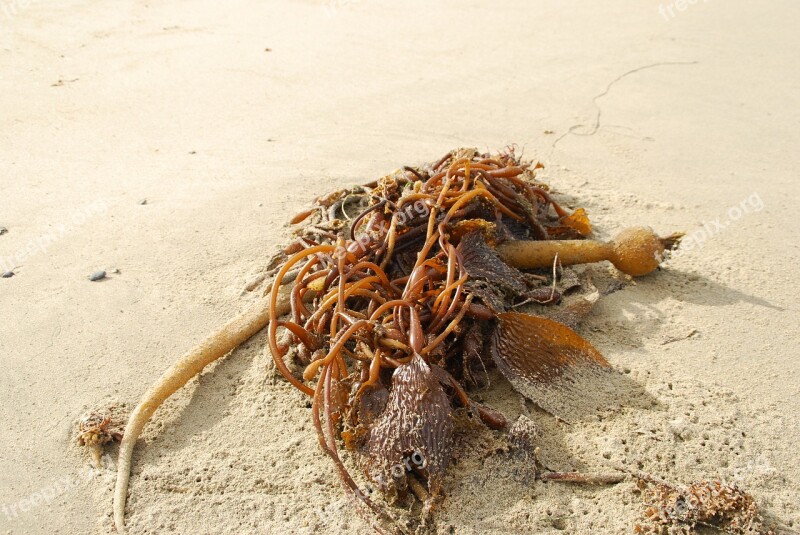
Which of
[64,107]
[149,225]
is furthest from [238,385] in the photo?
[64,107]

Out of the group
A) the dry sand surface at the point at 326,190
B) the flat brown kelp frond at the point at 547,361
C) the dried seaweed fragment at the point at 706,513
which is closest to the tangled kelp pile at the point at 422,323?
the flat brown kelp frond at the point at 547,361

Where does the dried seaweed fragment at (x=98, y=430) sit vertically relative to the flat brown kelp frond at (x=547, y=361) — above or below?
below

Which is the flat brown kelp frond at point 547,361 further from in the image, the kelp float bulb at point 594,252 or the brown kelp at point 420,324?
the kelp float bulb at point 594,252

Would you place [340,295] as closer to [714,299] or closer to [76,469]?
[76,469]

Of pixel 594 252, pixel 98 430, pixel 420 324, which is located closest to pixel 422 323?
pixel 420 324

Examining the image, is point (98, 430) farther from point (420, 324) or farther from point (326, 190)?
point (326, 190)

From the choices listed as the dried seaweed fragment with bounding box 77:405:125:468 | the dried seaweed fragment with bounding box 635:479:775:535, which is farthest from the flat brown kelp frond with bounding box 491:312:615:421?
the dried seaweed fragment with bounding box 77:405:125:468

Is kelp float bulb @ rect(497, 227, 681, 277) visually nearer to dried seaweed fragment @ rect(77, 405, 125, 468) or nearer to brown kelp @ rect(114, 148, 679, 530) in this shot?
brown kelp @ rect(114, 148, 679, 530)
